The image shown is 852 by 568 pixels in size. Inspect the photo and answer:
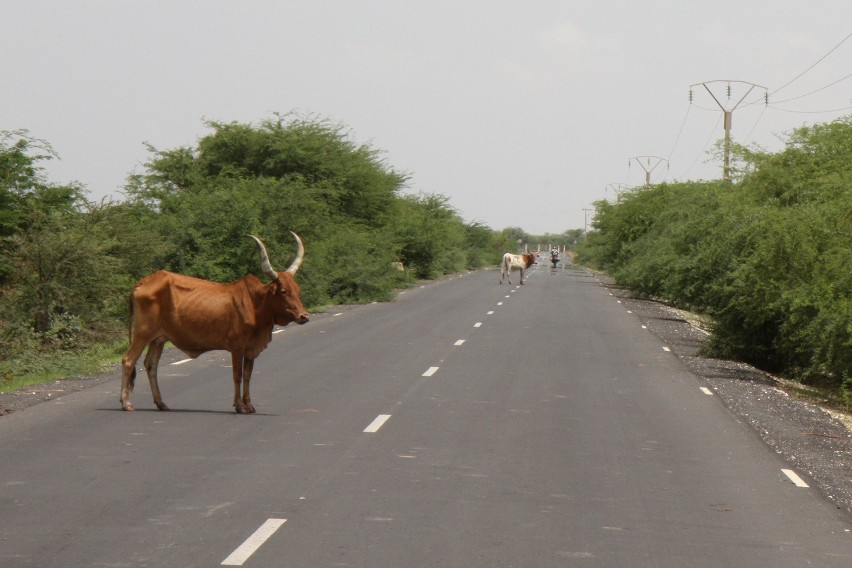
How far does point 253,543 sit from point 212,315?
655 cm

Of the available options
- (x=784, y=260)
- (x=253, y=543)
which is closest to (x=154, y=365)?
(x=253, y=543)

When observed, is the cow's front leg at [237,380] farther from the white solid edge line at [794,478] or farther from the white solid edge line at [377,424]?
the white solid edge line at [794,478]

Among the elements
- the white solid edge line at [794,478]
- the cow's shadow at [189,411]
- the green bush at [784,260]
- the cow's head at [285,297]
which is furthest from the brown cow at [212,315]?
the green bush at [784,260]

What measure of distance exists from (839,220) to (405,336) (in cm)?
995

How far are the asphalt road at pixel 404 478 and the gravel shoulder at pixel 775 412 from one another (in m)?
0.28

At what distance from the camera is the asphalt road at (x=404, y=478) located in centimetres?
789

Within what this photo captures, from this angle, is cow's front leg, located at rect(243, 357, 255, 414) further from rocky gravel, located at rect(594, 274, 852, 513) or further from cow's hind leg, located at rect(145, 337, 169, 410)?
rocky gravel, located at rect(594, 274, 852, 513)

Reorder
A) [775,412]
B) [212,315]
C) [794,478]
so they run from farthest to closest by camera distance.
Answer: [775,412]
[212,315]
[794,478]

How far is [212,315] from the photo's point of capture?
14148mm

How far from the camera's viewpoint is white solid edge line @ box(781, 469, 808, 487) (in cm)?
1074

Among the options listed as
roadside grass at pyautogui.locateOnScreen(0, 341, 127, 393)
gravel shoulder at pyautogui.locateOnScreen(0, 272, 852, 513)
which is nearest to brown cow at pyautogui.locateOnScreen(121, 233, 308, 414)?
gravel shoulder at pyautogui.locateOnScreen(0, 272, 852, 513)

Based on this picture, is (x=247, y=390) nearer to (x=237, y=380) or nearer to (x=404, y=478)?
(x=237, y=380)

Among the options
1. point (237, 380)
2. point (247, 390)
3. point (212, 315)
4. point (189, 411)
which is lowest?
point (189, 411)

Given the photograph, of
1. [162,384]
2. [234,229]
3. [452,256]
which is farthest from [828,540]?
[452,256]
